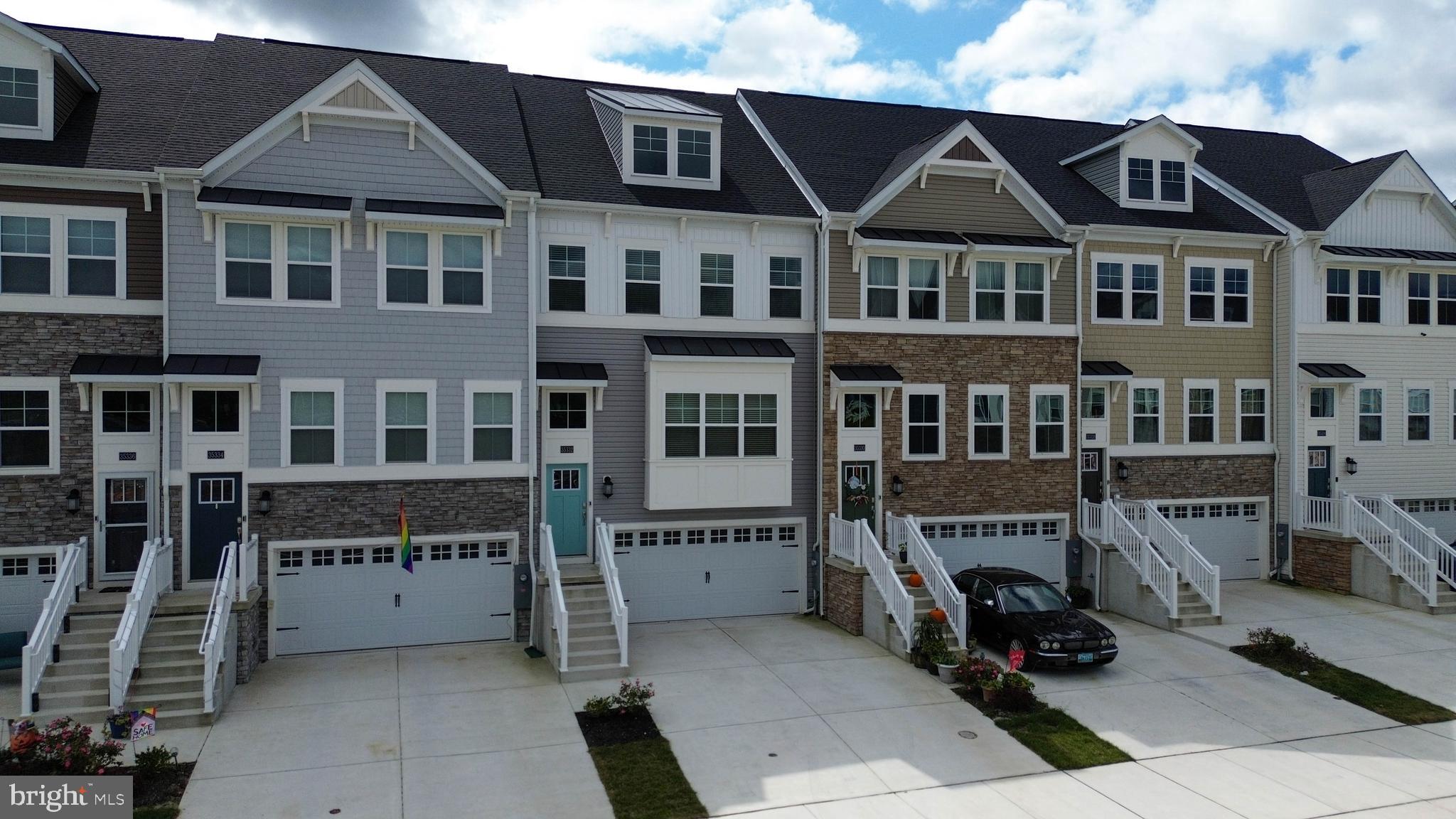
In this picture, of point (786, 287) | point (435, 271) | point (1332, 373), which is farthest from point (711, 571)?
point (1332, 373)

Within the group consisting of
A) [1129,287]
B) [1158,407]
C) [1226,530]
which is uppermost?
[1129,287]

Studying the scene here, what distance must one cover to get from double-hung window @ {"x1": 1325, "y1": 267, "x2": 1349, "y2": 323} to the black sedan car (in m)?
11.7

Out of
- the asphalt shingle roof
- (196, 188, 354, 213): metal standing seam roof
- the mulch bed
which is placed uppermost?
the asphalt shingle roof

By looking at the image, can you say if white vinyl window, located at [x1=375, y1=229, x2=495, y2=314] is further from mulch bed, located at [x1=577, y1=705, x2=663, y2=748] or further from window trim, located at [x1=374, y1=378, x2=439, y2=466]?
mulch bed, located at [x1=577, y1=705, x2=663, y2=748]

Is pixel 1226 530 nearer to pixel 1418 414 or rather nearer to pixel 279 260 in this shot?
pixel 1418 414

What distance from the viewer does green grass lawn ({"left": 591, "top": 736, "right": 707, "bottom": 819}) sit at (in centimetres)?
1050

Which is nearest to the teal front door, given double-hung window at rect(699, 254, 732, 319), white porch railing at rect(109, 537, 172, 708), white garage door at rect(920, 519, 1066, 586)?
double-hung window at rect(699, 254, 732, 319)

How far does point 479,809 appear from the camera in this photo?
1049cm

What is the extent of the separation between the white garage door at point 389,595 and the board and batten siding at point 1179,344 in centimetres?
1398

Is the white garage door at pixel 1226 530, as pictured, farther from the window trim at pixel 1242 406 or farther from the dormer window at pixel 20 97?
the dormer window at pixel 20 97

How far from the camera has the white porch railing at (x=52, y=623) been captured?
1289cm

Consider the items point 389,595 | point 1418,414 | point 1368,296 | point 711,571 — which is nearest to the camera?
point 389,595

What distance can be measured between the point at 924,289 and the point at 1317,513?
1100 cm

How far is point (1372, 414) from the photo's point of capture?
22906 millimetres
